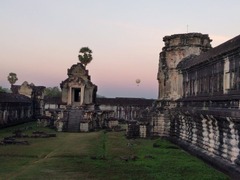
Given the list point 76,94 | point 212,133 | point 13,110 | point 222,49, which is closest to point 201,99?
point 222,49

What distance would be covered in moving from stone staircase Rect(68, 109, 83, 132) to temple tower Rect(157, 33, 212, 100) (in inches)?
476

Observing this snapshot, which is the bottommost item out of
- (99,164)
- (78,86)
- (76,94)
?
(99,164)

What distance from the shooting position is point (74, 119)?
39.3 meters

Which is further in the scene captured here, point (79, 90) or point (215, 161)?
point (79, 90)

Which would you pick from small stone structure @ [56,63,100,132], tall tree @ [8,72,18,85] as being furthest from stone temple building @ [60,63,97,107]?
tall tree @ [8,72,18,85]

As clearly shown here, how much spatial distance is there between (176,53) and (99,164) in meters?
15.1

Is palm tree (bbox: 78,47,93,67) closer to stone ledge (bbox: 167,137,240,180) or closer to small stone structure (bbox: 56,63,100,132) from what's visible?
small stone structure (bbox: 56,63,100,132)

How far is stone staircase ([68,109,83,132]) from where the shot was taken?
123 feet

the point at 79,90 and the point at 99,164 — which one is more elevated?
the point at 79,90

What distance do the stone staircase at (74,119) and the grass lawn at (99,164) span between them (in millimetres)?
14679

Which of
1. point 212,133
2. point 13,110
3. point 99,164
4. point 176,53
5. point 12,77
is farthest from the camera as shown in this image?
point 12,77

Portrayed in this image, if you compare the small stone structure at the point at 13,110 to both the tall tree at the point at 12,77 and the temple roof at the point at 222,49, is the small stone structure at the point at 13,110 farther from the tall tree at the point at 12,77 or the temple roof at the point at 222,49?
the tall tree at the point at 12,77

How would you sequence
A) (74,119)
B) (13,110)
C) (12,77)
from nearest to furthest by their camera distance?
(74,119) < (13,110) < (12,77)

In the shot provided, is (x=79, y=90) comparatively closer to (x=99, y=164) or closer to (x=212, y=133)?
(x=99, y=164)
